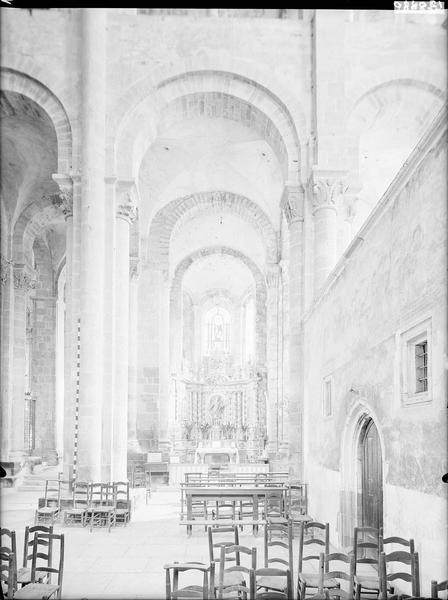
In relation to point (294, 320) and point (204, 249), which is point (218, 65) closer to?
point (294, 320)

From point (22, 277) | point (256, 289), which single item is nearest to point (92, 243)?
point (22, 277)

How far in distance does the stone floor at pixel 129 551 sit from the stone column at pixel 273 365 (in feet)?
34.4

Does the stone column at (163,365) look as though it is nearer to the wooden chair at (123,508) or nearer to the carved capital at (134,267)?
the carved capital at (134,267)

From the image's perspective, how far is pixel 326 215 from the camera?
51.0 feet

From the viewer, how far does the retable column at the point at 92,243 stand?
14.7m

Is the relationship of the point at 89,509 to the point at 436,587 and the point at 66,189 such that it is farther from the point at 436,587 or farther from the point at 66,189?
the point at 436,587

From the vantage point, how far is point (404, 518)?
716cm

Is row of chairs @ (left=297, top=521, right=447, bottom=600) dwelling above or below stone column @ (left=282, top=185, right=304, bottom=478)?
below

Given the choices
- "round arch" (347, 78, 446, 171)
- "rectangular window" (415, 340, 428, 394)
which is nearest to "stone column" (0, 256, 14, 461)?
"round arch" (347, 78, 446, 171)

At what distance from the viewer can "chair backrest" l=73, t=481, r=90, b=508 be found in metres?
13.9

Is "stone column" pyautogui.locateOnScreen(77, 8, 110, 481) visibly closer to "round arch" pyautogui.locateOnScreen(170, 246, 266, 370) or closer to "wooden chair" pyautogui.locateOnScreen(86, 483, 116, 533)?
"wooden chair" pyautogui.locateOnScreen(86, 483, 116, 533)

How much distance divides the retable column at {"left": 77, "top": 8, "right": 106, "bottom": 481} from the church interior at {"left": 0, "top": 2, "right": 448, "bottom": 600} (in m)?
0.05

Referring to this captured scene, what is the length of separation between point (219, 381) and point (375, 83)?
74.4ft

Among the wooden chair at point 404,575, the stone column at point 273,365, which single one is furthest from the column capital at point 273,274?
the wooden chair at point 404,575
